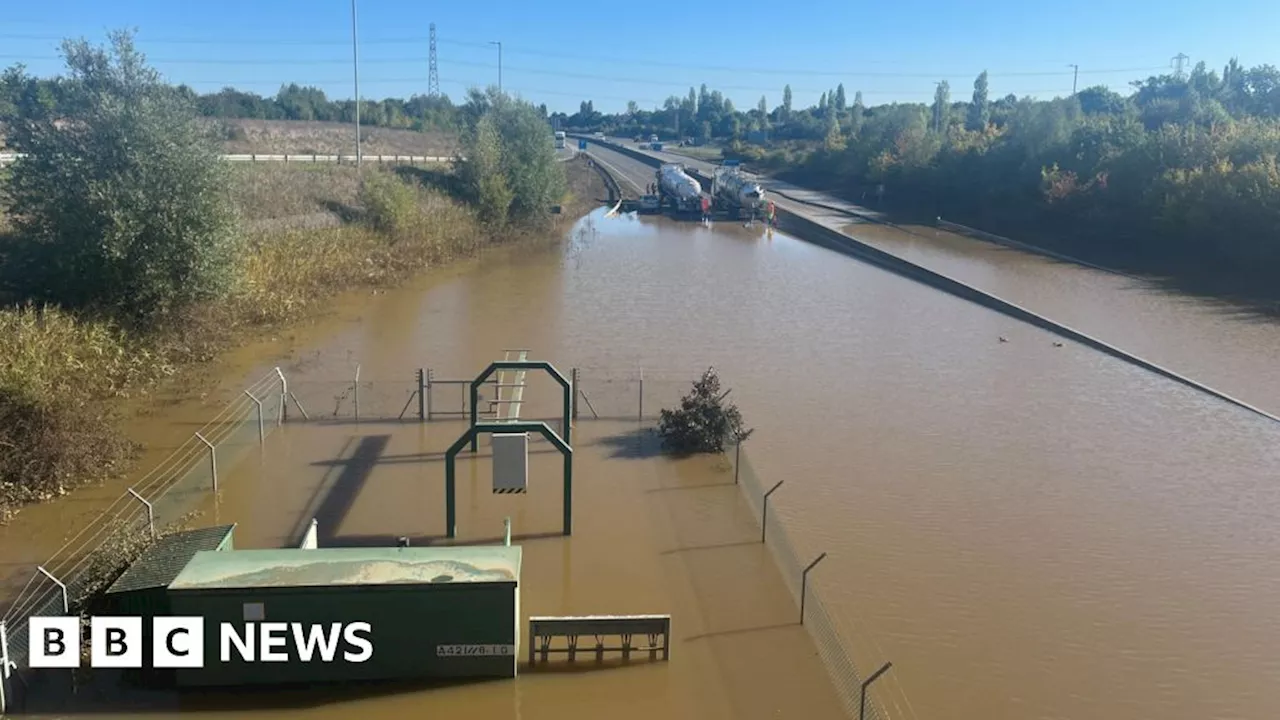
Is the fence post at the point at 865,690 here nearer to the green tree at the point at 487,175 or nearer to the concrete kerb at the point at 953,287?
the concrete kerb at the point at 953,287

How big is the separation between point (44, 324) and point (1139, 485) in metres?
18.4

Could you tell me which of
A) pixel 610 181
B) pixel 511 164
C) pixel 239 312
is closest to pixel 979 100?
pixel 610 181

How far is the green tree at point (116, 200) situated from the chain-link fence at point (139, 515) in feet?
9.76

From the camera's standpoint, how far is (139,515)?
1191 centimetres

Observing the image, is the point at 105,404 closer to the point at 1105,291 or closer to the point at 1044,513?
the point at 1044,513

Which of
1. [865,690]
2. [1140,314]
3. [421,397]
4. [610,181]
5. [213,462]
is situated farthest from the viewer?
[610,181]

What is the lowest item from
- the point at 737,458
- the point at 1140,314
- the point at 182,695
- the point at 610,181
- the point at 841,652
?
the point at 182,695

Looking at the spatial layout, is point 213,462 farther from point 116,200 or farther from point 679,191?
point 679,191

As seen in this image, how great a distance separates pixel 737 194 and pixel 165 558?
52.5 meters

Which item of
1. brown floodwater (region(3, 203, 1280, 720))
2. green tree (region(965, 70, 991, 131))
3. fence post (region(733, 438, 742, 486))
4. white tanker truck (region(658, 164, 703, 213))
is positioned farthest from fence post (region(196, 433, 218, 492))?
green tree (region(965, 70, 991, 131))

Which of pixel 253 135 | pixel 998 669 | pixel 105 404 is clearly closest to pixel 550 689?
pixel 998 669

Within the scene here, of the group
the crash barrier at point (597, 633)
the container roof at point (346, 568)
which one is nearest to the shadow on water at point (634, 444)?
the crash barrier at point (597, 633)

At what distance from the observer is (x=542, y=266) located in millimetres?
37625

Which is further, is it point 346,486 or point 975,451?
point 975,451
